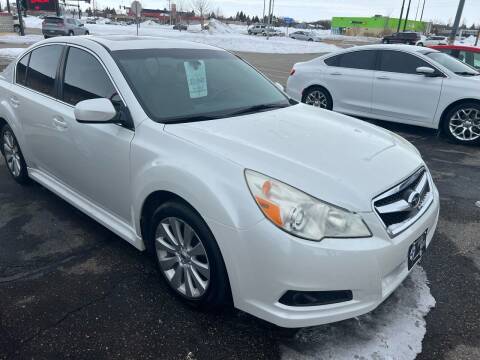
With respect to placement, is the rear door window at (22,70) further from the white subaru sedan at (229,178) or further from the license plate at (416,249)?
the license plate at (416,249)

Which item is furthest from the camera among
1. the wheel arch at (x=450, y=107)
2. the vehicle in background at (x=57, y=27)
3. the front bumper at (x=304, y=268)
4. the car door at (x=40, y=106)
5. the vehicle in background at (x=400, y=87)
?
the vehicle in background at (x=57, y=27)

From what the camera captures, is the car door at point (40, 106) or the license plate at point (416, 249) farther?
the car door at point (40, 106)

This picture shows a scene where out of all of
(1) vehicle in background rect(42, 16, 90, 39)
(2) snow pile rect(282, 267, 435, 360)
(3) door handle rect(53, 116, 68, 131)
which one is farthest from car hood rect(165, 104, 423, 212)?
(1) vehicle in background rect(42, 16, 90, 39)

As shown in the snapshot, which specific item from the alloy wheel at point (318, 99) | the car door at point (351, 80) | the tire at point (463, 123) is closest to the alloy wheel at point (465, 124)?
the tire at point (463, 123)

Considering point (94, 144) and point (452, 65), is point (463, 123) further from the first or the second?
point (94, 144)

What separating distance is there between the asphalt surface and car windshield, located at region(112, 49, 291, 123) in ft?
4.15

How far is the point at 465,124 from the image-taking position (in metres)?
6.70

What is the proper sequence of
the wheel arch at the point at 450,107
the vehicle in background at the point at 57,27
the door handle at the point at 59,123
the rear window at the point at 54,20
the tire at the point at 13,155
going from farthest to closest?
the rear window at the point at 54,20
the vehicle in background at the point at 57,27
the wheel arch at the point at 450,107
the tire at the point at 13,155
the door handle at the point at 59,123

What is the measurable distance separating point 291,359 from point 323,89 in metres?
6.82

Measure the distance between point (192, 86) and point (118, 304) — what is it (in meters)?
1.68

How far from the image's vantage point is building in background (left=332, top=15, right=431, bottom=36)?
249 ft

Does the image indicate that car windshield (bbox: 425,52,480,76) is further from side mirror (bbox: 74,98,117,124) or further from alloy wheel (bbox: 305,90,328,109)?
side mirror (bbox: 74,98,117,124)

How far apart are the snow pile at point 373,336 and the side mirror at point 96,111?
1.84 m

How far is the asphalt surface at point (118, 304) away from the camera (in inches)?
93.0
